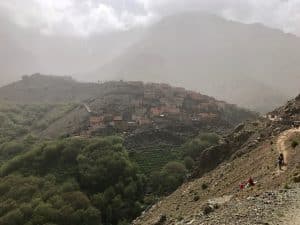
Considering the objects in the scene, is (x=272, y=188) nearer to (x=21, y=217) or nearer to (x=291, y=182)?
(x=291, y=182)

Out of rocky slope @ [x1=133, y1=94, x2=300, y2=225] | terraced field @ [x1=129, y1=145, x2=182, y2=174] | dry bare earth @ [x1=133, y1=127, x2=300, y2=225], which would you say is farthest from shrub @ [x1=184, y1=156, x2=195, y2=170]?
dry bare earth @ [x1=133, y1=127, x2=300, y2=225]

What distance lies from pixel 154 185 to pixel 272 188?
277ft

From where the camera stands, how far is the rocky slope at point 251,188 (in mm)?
30328

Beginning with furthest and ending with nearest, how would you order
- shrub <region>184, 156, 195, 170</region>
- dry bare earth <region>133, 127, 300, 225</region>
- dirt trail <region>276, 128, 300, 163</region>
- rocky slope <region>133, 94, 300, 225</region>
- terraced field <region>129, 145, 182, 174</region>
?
1. terraced field <region>129, 145, 182, 174</region>
2. shrub <region>184, 156, 195, 170</region>
3. dirt trail <region>276, 128, 300, 163</region>
4. rocky slope <region>133, 94, 300, 225</region>
5. dry bare earth <region>133, 127, 300, 225</region>

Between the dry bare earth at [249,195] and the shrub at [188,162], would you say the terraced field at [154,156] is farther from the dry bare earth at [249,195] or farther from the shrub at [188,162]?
the dry bare earth at [249,195]

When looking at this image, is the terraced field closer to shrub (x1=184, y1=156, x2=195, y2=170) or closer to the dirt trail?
shrub (x1=184, y1=156, x2=195, y2=170)

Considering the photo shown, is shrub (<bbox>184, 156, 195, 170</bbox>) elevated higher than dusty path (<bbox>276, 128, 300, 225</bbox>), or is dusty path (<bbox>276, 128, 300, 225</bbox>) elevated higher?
dusty path (<bbox>276, 128, 300, 225</bbox>)

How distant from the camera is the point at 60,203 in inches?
3760

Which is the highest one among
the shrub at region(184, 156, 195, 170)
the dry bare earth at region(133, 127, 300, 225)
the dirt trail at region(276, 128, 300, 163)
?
the dirt trail at region(276, 128, 300, 163)

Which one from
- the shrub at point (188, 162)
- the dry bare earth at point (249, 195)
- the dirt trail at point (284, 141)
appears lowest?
the shrub at point (188, 162)

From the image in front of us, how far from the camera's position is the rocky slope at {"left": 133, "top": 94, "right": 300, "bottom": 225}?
30.3m

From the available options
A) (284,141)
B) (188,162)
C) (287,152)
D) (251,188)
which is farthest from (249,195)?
(188,162)

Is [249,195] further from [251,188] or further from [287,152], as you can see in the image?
[287,152]

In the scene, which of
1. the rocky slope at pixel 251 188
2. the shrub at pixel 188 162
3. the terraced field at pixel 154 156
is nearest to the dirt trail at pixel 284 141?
the rocky slope at pixel 251 188
